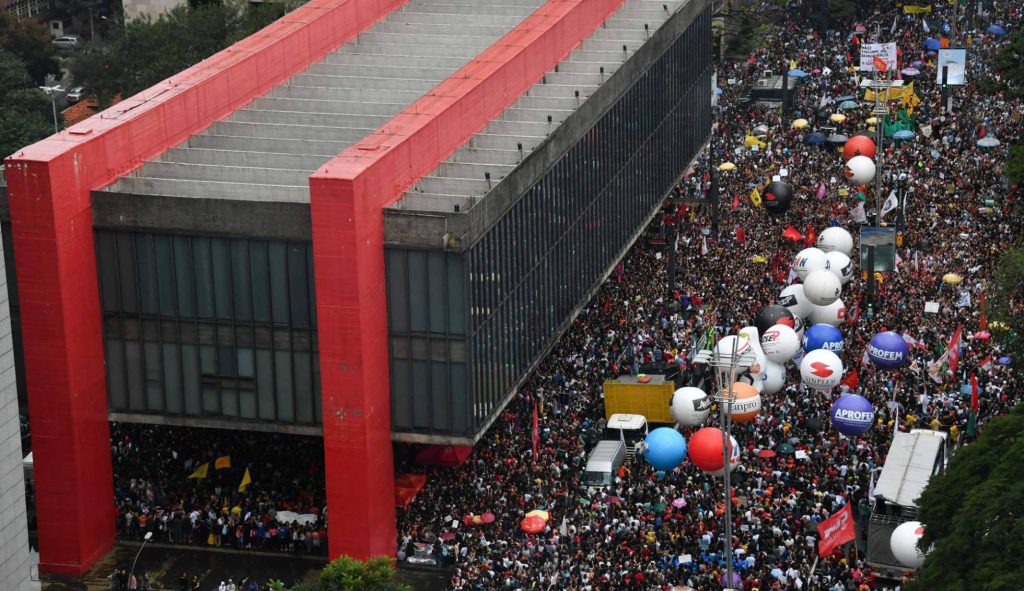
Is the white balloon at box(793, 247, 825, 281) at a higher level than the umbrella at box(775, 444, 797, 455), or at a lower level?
higher

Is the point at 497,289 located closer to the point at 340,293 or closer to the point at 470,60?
the point at 340,293

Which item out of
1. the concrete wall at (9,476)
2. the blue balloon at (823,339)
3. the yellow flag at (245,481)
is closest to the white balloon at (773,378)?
the blue balloon at (823,339)

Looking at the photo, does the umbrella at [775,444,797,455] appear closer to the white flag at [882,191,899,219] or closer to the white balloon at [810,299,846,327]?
the white balloon at [810,299,846,327]

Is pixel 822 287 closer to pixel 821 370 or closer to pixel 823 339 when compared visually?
pixel 823 339

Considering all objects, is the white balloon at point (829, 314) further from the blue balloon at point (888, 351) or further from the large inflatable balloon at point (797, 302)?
the blue balloon at point (888, 351)

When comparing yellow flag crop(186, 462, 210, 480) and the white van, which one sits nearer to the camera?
the white van

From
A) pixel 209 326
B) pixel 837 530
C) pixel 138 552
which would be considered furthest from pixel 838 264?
pixel 138 552

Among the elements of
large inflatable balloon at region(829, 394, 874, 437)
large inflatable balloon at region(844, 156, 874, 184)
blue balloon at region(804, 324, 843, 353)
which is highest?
large inflatable balloon at region(844, 156, 874, 184)

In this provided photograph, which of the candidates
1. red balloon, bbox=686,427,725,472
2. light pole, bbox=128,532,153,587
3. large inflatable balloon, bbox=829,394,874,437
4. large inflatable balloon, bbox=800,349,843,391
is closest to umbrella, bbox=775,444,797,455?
large inflatable balloon, bbox=829,394,874,437

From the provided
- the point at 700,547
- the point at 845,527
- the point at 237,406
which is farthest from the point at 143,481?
the point at 845,527
